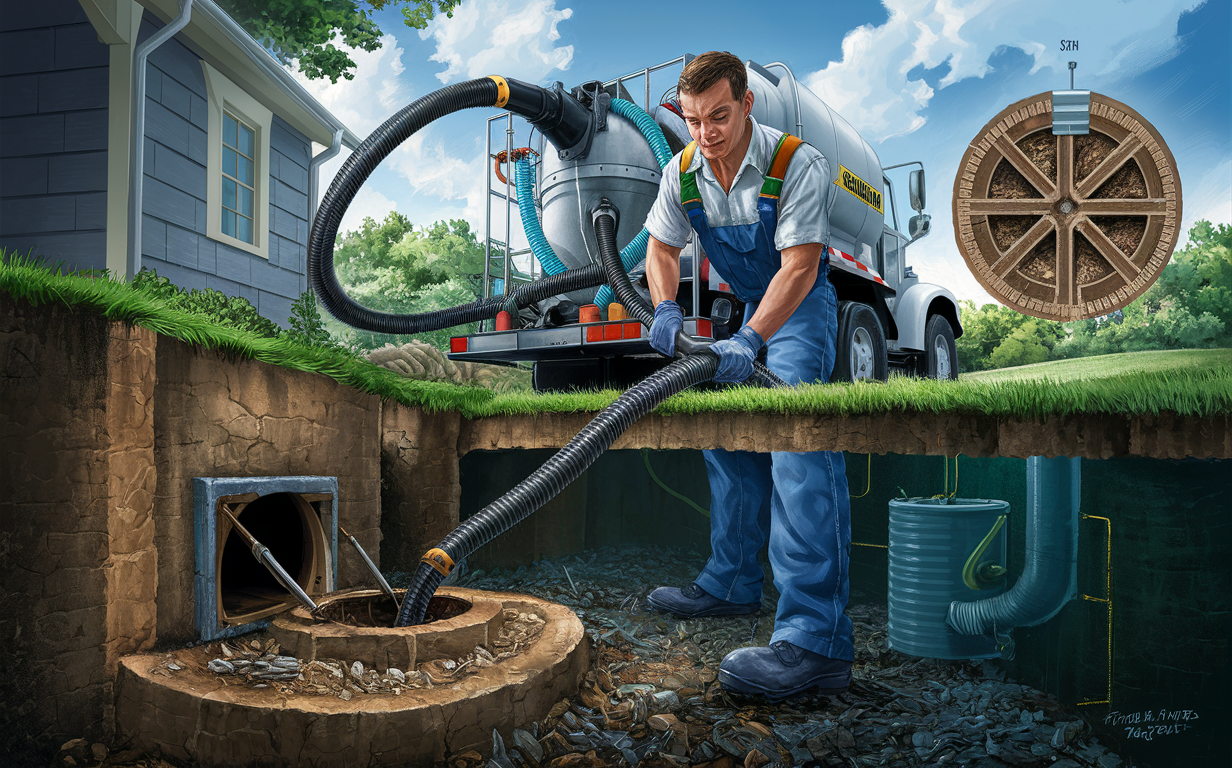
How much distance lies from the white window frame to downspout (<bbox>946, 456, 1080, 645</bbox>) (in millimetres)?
5477

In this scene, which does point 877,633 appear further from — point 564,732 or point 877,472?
point 564,732

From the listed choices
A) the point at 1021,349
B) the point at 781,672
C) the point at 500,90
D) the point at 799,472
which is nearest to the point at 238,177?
the point at 500,90

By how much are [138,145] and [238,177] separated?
114cm

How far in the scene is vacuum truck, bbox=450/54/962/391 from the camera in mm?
3783

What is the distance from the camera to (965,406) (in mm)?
2150

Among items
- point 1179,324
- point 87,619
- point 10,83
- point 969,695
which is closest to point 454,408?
point 87,619

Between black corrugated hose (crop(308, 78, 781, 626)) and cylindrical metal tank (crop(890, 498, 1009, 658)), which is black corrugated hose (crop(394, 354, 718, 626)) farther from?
cylindrical metal tank (crop(890, 498, 1009, 658))

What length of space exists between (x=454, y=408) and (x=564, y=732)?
1899 mm

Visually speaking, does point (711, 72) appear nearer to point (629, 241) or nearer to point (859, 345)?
point (629, 241)

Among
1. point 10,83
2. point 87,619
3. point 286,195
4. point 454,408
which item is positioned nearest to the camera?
point 87,619

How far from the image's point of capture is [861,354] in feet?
13.4

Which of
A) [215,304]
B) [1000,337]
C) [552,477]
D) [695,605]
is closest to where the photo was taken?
A: [552,477]

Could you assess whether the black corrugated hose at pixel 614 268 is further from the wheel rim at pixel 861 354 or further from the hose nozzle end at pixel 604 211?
the wheel rim at pixel 861 354

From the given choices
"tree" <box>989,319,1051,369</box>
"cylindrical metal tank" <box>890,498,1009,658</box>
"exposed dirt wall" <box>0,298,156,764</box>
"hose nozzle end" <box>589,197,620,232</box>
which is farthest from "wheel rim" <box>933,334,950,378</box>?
"tree" <box>989,319,1051,369</box>
